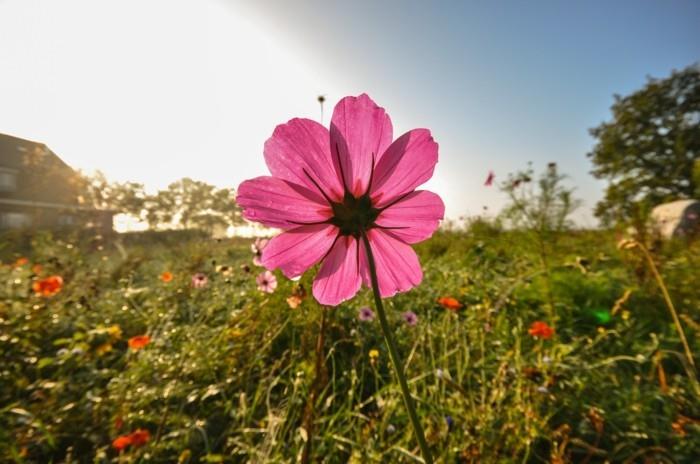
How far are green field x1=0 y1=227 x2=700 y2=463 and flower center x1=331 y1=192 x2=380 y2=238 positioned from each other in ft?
1.50

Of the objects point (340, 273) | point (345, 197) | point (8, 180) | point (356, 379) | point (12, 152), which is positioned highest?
point (12, 152)

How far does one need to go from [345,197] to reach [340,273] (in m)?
0.11

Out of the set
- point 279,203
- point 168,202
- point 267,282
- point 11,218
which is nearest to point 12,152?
point 11,218

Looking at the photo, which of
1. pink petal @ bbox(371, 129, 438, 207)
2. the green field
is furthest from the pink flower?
the green field

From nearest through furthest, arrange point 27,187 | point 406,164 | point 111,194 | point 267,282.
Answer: point 406,164 < point 267,282 < point 27,187 < point 111,194

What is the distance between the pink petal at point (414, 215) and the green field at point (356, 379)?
1.51ft

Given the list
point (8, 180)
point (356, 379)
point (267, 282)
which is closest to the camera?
point (356, 379)

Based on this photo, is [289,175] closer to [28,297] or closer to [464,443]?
[464,443]

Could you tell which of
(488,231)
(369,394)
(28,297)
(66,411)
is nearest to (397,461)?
(369,394)

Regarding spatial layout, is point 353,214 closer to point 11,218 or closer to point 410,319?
point 410,319

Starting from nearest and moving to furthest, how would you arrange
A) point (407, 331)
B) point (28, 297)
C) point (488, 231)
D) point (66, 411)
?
point (66, 411)
point (407, 331)
point (28, 297)
point (488, 231)

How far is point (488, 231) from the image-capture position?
582 centimetres

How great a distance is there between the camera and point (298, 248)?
1.68ft

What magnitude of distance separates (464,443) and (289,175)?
1110 millimetres
